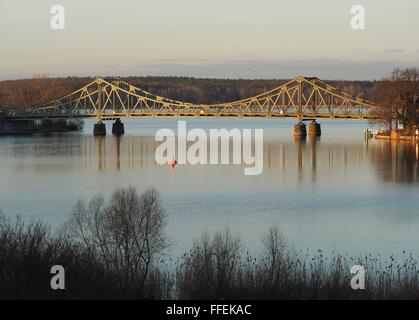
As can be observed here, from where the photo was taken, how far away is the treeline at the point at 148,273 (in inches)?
460

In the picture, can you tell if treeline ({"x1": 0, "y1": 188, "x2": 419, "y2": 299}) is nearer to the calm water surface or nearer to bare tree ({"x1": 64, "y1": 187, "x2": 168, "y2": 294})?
bare tree ({"x1": 64, "y1": 187, "x2": 168, "y2": 294})

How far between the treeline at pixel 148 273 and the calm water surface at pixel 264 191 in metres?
1.98

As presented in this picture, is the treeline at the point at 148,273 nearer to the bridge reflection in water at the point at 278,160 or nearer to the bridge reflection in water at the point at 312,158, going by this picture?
the bridge reflection in water at the point at 278,160

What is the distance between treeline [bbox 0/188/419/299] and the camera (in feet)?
38.4

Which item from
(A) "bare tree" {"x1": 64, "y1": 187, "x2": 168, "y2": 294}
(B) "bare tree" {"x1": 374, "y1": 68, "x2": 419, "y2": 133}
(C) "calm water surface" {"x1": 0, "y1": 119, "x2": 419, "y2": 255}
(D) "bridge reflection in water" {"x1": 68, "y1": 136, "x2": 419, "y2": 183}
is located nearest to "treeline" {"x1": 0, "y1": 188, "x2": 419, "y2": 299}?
(A) "bare tree" {"x1": 64, "y1": 187, "x2": 168, "y2": 294}

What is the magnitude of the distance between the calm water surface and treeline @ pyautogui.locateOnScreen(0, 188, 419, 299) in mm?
1985

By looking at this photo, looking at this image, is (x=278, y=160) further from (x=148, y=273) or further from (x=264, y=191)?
(x=148, y=273)

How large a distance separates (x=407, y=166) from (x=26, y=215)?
19318mm

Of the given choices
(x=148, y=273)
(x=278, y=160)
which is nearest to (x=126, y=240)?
(x=148, y=273)

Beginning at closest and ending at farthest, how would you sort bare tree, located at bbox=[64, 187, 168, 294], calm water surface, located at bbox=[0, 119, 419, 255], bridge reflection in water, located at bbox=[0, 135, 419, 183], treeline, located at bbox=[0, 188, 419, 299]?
treeline, located at bbox=[0, 188, 419, 299] → bare tree, located at bbox=[64, 187, 168, 294] → calm water surface, located at bbox=[0, 119, 419, 255] → bridge reflection in water, located at bbox=[0, 135, 419, 183]

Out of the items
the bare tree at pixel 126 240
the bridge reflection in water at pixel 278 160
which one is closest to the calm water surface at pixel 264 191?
the bridge reflection in water at pixel 278 160

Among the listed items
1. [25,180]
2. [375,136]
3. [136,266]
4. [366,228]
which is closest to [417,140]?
[375,136]

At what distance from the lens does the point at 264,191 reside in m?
28.1

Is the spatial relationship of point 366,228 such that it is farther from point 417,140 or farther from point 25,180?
point 417,140
